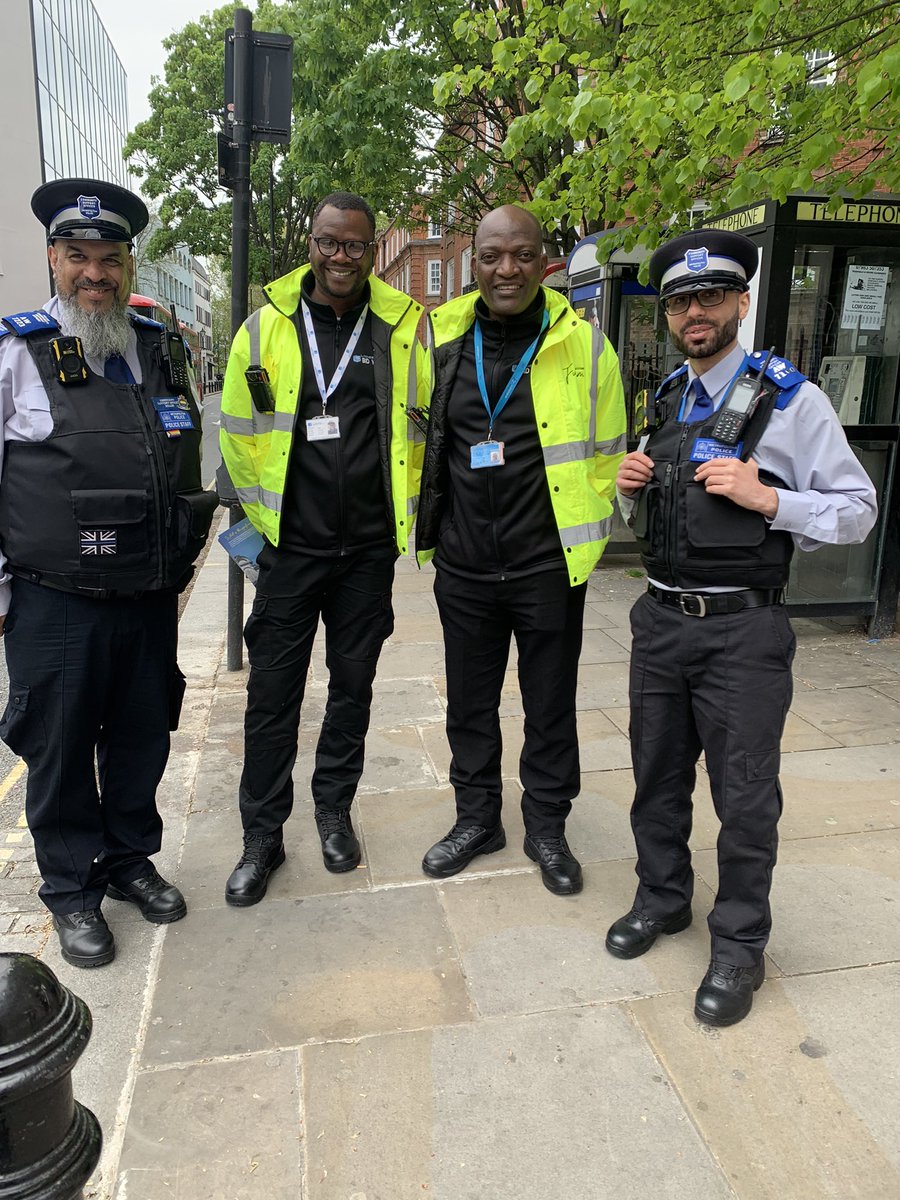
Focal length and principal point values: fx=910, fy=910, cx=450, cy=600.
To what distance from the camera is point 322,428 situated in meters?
3.07

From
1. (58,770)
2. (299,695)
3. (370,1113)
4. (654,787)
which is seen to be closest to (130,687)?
(58,770)

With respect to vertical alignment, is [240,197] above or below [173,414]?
above

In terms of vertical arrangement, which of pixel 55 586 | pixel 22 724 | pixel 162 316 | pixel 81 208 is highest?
pixel 81 208

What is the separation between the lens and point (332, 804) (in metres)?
3.51

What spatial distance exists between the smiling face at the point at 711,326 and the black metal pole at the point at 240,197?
2984 millimetres

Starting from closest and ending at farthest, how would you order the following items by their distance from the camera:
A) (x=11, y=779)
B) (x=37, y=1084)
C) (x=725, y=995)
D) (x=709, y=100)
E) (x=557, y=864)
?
(x=37, y=1084) → (x=725, y=995) → (x=557, y=864) → (x=11, y=779) → (x=709, y=100)

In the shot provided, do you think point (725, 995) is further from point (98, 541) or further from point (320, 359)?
point (320, 359)

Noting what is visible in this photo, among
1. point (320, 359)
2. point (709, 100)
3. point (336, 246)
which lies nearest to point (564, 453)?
point (320, 359)

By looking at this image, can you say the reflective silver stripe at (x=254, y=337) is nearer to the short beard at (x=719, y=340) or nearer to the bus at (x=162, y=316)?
the bus at (x=162, y=316)

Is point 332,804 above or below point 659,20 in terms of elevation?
below

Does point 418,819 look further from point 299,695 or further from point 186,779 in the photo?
point 186,779

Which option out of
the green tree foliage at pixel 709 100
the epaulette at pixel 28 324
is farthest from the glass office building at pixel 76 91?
the epaulette at pixel 28 324

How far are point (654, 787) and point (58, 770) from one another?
1868 mm

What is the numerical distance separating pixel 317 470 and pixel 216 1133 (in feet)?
6.41
